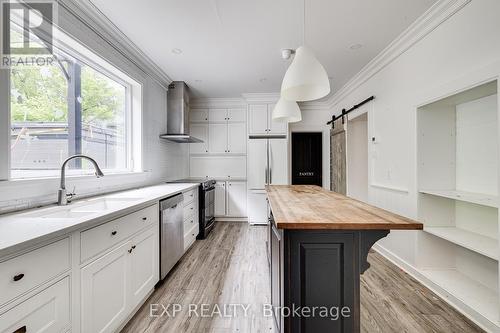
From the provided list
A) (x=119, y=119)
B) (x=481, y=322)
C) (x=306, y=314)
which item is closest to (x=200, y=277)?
(x=306, y=314)

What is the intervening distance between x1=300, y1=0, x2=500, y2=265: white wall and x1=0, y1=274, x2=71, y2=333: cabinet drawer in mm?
3053

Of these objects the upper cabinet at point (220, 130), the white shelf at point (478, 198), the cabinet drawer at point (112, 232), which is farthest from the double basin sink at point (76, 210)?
the upper cabinet at point (220, 130)

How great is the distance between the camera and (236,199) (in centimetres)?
477

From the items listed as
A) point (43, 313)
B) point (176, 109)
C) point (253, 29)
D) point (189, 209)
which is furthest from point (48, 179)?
point (176, 109)

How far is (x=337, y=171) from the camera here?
15.0ft

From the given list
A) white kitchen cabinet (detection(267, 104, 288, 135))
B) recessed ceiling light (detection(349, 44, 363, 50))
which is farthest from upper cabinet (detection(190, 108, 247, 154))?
recessed ceiling light (detection(349, 44, 363, 50))

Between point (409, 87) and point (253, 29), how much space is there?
1901 millimetres

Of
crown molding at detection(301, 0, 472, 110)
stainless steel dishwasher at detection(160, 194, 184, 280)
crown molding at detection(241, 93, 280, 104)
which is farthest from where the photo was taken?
crown molding at detection(241, 93, 280, 104)

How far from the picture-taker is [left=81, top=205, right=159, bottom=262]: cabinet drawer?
1279 millimetres

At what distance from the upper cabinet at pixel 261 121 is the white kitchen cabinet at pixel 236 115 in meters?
0.25

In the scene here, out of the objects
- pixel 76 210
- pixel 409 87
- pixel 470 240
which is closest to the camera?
pixel 76 210

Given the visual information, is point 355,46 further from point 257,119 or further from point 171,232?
point 171,232

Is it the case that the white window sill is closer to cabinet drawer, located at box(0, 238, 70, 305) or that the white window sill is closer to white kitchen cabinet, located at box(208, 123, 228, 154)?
cabinet drawer, located at box(0, 238, 70, 305)

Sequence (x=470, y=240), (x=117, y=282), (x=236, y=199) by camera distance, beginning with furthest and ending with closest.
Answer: (x=236, y=199), (x=470, y=240), (x=117, y=282)
